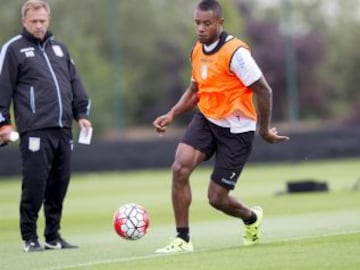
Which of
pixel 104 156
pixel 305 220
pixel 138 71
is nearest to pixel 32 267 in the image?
pixel 305 220

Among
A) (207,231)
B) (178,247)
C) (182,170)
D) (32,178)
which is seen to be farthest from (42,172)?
(207,231)

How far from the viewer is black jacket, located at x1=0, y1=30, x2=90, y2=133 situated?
11.5 meters

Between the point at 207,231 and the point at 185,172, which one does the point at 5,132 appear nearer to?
the point at 185,172

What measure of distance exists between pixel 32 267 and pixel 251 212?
8.04 feet

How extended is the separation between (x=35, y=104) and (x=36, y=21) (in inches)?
34.2

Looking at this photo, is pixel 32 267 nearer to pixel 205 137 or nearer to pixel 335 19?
pixel 205 137

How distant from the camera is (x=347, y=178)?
84.8 feet

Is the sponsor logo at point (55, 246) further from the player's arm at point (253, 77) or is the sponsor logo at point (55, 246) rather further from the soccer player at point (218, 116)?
the player's arm at point (253, 77)

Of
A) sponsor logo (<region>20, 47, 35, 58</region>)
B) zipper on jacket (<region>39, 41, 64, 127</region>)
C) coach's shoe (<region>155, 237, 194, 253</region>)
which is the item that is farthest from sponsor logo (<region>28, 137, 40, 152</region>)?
coach's shoe (<region>155, 237, 194, 253</region>)

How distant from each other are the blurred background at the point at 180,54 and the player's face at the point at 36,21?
1121 inches

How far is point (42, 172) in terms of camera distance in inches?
454

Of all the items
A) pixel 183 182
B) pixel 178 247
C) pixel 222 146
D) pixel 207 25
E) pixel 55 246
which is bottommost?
pixel 55 246

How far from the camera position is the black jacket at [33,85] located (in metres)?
11.5

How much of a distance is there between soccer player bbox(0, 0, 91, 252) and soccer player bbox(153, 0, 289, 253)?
1.48 m
